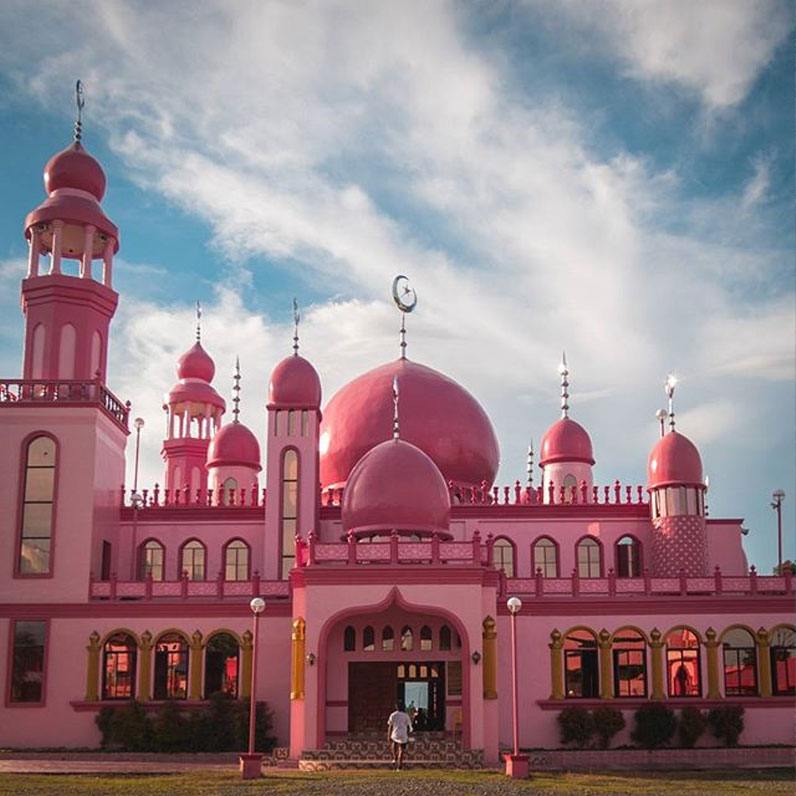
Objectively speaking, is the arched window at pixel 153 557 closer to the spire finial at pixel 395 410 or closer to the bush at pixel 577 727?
the spire finial at pixel 395 410

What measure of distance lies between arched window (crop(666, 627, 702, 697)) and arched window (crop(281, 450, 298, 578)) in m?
11.5

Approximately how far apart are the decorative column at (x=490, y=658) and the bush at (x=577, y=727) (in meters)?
3.37

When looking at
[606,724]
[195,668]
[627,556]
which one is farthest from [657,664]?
[195,668]

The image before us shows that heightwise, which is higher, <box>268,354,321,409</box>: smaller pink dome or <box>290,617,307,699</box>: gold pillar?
<box>268,354,321,409</box>: smaller pink dome

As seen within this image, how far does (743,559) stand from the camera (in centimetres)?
3906

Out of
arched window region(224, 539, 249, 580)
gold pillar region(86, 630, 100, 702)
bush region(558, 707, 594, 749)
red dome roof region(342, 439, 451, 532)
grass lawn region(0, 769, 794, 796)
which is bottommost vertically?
grass lawn region(0, 769, 794, 796)

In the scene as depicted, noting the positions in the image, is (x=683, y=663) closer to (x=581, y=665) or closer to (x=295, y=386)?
(x=581, y=665)

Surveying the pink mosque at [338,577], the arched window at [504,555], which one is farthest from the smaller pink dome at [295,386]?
the arched window at [504,555]

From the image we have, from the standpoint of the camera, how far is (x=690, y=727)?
31.8 metres

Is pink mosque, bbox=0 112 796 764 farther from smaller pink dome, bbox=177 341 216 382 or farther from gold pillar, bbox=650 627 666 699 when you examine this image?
smaller pink dome, bbox=177 341 216 382

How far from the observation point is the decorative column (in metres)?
30.0

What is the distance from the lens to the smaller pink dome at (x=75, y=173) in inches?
1506

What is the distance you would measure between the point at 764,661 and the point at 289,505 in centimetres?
1459

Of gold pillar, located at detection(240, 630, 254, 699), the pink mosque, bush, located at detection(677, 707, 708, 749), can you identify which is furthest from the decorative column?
gold pillar, located at detection(240, 630, 254, 699)
